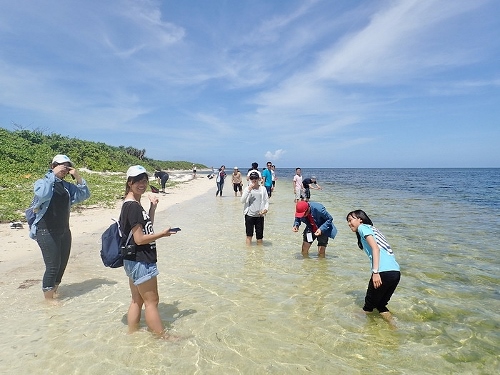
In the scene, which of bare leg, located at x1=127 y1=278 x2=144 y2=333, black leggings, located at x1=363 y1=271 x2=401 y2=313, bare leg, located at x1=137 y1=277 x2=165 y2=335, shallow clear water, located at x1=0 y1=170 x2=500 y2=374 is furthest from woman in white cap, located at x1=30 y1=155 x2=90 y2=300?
black leggings, located at x1=363 y1=271 x2=401 y2=313

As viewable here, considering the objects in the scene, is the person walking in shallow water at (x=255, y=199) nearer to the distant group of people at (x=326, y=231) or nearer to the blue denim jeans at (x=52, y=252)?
the distant group of people at (x=326, y=231)

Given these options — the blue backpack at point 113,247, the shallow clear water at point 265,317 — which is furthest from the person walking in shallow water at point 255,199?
the blue backpack at point 113,247

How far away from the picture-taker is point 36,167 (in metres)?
29.1

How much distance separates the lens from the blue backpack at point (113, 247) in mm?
4048

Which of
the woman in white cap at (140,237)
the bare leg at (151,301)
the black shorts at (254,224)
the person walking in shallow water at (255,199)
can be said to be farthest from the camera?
the black shorts at (254,224)

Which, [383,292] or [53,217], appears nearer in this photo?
[383,292]

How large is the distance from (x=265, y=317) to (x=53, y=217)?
387cm

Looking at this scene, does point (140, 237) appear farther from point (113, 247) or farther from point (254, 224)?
point (254, 224)

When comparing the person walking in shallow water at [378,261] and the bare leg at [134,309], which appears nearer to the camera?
the bare leg at [134,309]

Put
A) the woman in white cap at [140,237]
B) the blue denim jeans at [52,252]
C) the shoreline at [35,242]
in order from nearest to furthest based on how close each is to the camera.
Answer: the woman in white cap at [140,237] → the blue denim jeans at [52,252] → the shoreline at [35,242]

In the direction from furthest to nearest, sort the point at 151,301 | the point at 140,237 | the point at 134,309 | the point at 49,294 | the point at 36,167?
1. the point at 36,167
2. the point at 49,294
3. the point at 134,309
4. the point at 151,301
5. the point at 140,237

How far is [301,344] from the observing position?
14.9 feet

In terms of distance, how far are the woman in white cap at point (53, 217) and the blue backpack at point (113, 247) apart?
1703 millimetres

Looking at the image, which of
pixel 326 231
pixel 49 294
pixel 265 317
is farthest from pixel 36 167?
pixel 265 317
